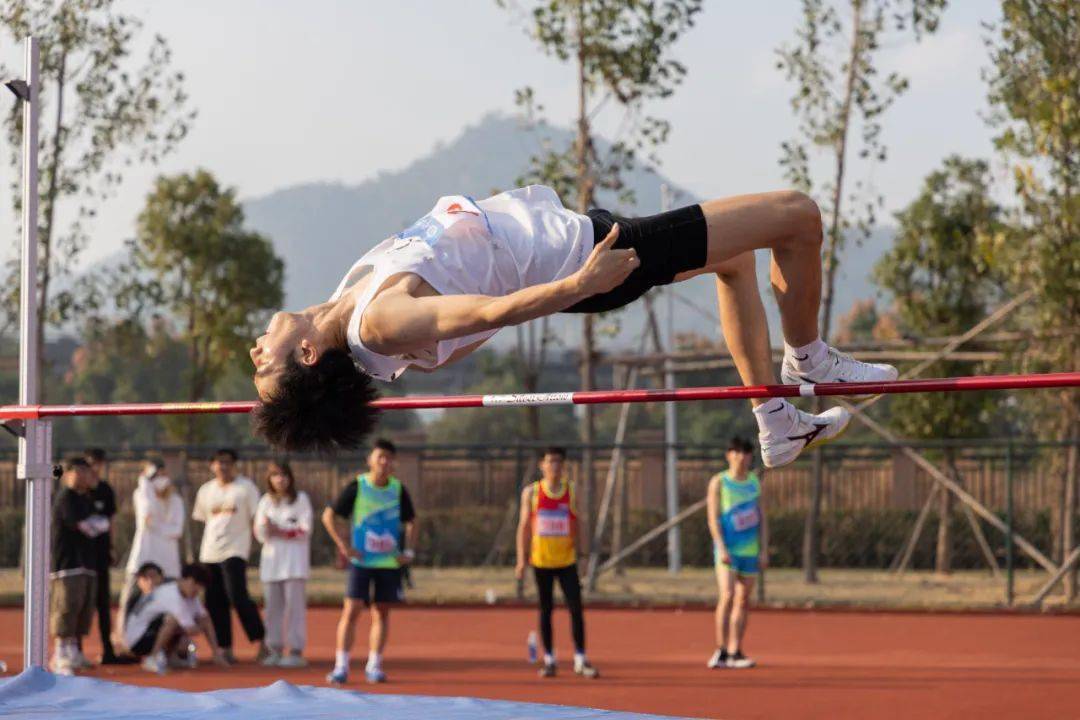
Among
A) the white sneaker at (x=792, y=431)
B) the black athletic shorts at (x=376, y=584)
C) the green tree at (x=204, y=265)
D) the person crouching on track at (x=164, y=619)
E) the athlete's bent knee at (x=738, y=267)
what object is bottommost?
the person crouching on track at (x=164, y=619)

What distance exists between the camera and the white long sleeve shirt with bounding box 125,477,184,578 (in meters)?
10.7

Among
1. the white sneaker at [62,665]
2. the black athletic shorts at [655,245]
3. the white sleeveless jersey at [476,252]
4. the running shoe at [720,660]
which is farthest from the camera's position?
the running shoe at [720,660]

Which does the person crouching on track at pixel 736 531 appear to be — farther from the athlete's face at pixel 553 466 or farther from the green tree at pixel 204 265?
the green tree at pixel 204 265

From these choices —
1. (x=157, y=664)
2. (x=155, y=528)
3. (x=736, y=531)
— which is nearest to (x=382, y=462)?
(x=155, y=528)

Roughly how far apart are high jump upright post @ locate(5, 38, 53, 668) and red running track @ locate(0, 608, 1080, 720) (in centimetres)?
303

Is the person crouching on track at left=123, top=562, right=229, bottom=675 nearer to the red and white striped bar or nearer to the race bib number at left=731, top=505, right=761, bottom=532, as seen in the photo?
the race bib number at left=731, top=505, right=761, bottom=532

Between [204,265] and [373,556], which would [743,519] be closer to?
[373,556]

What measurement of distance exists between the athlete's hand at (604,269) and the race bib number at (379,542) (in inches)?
239

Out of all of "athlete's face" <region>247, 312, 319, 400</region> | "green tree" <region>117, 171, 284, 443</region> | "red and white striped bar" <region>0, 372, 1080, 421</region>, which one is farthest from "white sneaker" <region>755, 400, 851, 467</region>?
"green tree" <region>117, 171, 284, 443</region>

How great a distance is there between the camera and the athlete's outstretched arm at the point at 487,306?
13.2ft

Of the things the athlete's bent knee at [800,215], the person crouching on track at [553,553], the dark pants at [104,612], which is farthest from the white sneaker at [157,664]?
the athlete's bent knee at [800,215]

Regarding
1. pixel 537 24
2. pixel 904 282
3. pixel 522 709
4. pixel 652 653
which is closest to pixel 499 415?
pixel 904 282

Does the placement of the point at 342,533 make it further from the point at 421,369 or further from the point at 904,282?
the point at 904,282

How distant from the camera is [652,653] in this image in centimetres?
1173
